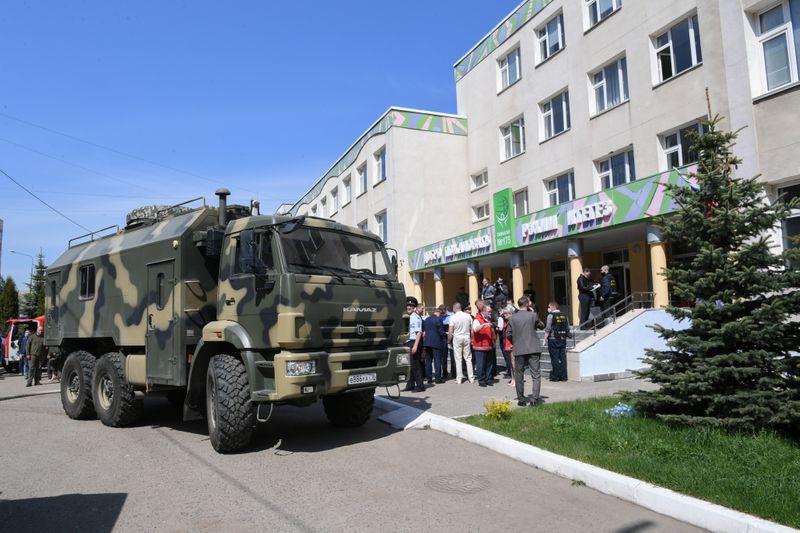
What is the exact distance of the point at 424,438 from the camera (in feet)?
25.5

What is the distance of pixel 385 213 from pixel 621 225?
1607 centimetres

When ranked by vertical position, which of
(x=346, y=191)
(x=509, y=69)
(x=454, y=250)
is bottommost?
(x=454, y=250)

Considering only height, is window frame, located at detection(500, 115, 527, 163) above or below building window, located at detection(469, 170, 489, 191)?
above

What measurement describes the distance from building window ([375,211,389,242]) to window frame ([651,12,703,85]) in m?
15.6

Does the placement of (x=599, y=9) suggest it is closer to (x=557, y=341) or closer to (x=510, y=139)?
(x=510, y=139)

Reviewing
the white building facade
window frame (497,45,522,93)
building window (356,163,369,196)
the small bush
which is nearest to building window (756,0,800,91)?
the white building facade

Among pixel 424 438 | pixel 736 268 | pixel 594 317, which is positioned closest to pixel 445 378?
pixel 594 317

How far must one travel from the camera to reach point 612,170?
19.8 m

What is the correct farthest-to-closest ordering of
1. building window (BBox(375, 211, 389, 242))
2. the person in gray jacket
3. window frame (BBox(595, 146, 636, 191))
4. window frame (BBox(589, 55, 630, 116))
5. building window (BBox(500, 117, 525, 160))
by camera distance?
building window (BBox(375, 211, 389, 242)), building window (BBox(500, 117, 525, 160)), window frame (BBox(589, 55, 630, 116)), window frame (BBox(595, 146, 636, 191)), the person in gray jacket

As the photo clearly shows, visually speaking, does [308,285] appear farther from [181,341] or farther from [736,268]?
[736,268]

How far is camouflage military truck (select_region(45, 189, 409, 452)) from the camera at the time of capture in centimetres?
692

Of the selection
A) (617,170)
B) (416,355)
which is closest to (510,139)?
(617,170)

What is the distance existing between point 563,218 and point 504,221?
11.5 ft

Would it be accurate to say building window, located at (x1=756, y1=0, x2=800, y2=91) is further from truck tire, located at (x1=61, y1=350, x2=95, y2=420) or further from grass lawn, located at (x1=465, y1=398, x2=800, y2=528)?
truck tire, located at (x1=61, y1=350, x2=95, y2=420)
